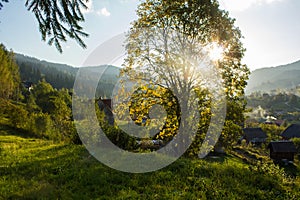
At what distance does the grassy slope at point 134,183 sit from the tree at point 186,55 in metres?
4.93

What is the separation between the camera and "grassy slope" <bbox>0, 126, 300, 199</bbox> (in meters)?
6.44

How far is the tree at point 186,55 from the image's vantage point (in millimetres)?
12680

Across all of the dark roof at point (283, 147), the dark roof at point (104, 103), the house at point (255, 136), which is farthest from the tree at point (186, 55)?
the house at point (255, 136)

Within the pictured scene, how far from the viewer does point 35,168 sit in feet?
29.4

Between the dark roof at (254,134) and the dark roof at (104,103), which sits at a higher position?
the dark roof at (104,103)

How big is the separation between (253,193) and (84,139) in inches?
516

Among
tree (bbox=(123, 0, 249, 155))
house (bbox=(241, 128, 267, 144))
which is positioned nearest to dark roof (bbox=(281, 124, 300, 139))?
house (bbox=(241, 128, 267, 144))

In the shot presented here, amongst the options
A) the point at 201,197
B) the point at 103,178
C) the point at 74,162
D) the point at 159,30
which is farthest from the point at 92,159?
the point at 159,30

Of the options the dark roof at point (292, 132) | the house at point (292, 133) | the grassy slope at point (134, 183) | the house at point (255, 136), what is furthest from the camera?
the house at point (255, 136)

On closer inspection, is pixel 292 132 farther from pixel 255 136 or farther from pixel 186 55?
pixel 186 55

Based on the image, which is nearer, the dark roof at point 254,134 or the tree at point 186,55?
the tree at point 186,55

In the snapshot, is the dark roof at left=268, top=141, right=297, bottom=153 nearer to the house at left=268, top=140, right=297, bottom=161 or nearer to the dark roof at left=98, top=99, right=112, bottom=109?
the house at left=268, top=140, right=297, bottom=161

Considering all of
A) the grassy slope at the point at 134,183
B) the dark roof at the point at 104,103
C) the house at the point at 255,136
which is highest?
the dark roof at the point at 104,103

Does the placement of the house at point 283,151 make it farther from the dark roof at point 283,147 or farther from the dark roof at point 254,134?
the dark roof at point 254,134
